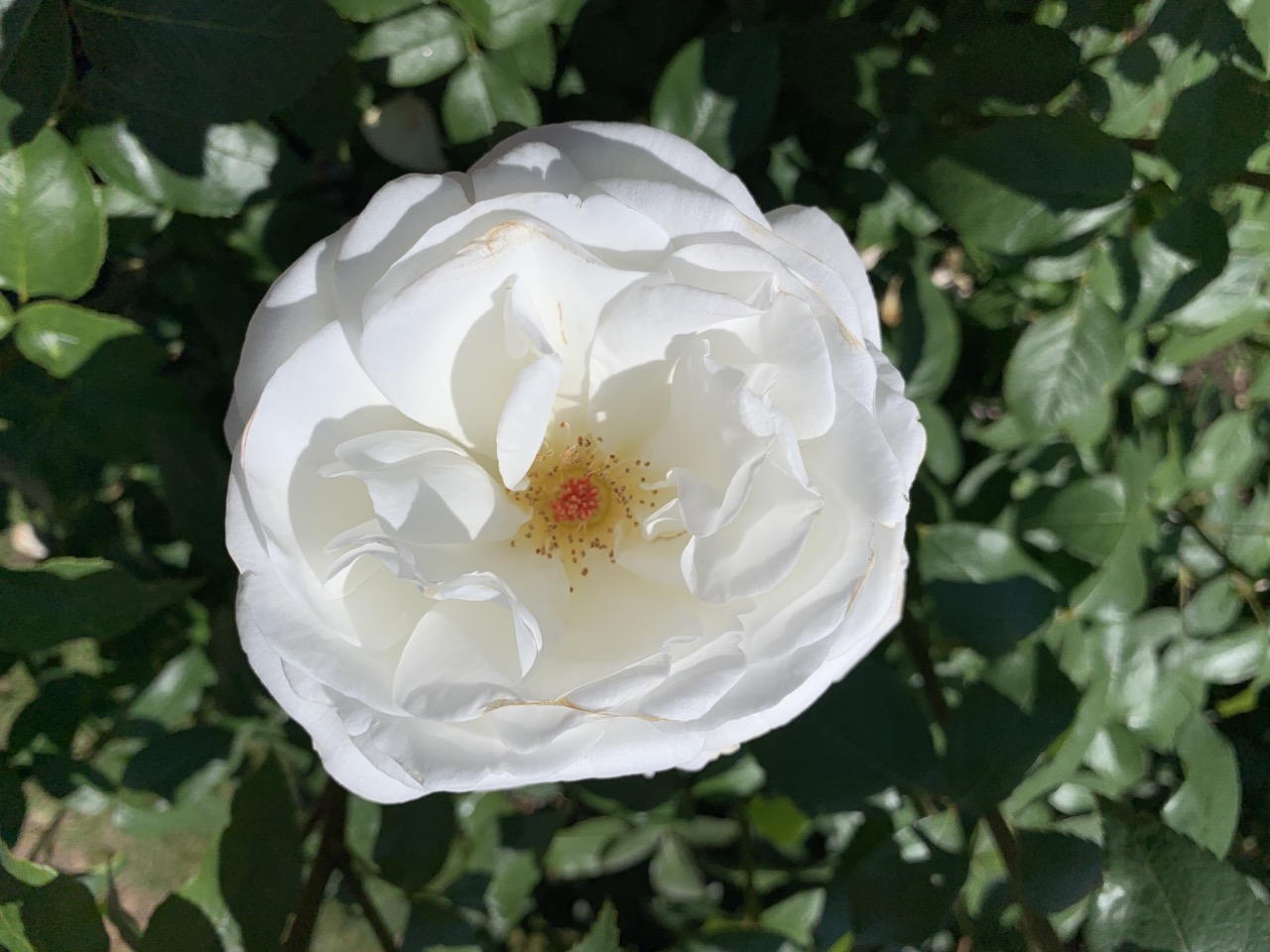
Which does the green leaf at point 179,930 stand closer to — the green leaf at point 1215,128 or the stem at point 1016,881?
the stem at point 1016,881

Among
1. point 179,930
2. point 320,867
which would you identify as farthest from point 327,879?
point 179,930

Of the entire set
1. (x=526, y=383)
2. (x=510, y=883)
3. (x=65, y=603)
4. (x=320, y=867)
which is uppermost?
(x=526, y=383)

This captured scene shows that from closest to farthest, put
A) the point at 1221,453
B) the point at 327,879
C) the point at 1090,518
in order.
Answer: the point at 327,879
the point at 1090,518
the point at 1221,453

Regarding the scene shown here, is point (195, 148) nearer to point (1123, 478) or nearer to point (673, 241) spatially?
point (673, 241)

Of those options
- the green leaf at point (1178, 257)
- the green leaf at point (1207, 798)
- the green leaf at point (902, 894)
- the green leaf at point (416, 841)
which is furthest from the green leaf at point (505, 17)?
the green leaf at point (1207, 798)

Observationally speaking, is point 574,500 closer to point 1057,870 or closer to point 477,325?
point 477,325

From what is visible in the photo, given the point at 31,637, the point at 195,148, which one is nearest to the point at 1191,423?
the point at 195,148

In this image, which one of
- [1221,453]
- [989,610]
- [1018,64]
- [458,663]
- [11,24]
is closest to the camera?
[11,24]
